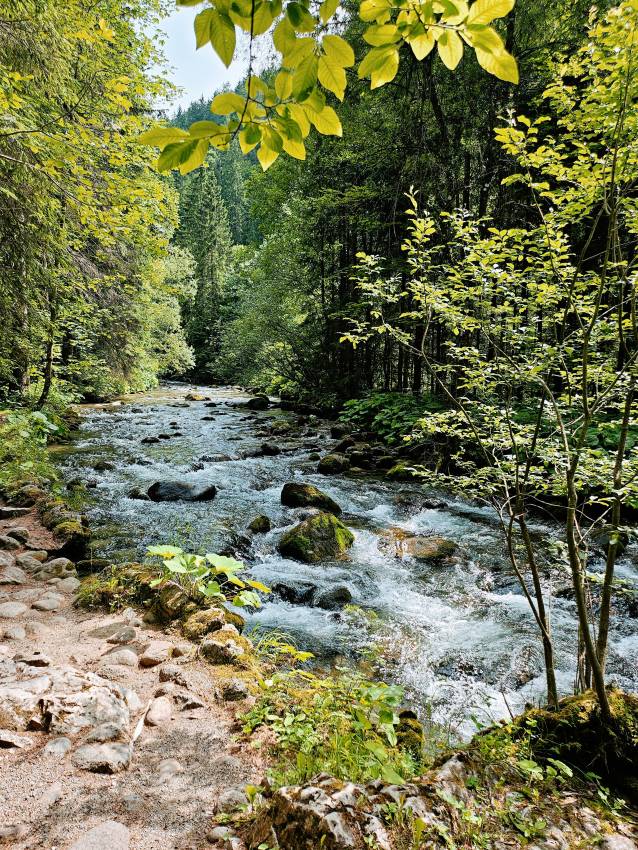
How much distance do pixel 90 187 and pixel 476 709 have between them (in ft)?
22.6

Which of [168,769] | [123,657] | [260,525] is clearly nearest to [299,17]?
[168,769]

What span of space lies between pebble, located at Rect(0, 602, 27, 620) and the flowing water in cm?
191

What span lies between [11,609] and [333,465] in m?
8.01

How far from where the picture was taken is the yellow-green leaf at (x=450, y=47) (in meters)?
1.00

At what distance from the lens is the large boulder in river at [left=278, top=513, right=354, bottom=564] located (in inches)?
256

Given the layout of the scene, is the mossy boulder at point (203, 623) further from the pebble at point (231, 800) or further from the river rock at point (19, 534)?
the river rock at point (19, 534)

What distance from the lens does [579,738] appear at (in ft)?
8.28

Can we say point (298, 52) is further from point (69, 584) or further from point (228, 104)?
point (69, 584)

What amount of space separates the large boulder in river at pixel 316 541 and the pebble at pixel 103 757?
14.2ft

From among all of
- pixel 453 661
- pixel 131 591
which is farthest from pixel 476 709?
pixel 131 591

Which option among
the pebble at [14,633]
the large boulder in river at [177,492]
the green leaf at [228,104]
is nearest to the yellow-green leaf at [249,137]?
the green leaf at [228,104]

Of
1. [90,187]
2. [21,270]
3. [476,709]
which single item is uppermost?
[90,187]

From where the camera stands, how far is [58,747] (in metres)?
2.13

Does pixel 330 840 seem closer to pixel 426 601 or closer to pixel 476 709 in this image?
pixel 476 709
